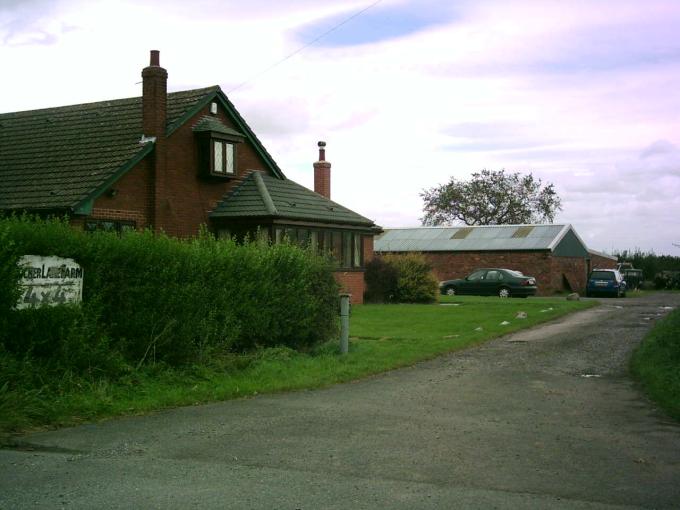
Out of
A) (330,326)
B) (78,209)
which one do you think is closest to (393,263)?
(78,209)

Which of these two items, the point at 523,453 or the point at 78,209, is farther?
the point at 78,209

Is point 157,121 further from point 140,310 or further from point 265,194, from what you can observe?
point 140,310

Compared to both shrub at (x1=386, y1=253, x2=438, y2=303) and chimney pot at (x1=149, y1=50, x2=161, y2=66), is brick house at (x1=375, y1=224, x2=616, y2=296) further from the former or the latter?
chimney pot at (x1=149, y1=50, x2=161, y2=66)

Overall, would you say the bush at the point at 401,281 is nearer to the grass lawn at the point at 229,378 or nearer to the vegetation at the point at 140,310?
the grass lawn at the point at 229,378

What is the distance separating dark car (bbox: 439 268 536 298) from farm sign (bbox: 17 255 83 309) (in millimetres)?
30677

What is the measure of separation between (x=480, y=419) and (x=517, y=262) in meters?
40.9

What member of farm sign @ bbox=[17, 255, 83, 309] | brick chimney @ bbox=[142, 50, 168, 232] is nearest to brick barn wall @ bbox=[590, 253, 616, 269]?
→ brick chimney @ bbox=[142, 50, 168, 232]

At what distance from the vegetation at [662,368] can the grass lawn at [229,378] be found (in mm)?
3693

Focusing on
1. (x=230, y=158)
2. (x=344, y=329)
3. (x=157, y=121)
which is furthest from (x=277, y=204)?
(x=344, y=329)

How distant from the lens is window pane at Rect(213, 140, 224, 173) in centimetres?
2555

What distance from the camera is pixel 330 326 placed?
1551 cm

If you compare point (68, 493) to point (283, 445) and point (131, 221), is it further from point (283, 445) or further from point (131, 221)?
point (131, 221)

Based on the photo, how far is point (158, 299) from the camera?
1145 centimetres

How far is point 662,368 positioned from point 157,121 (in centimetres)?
1635
